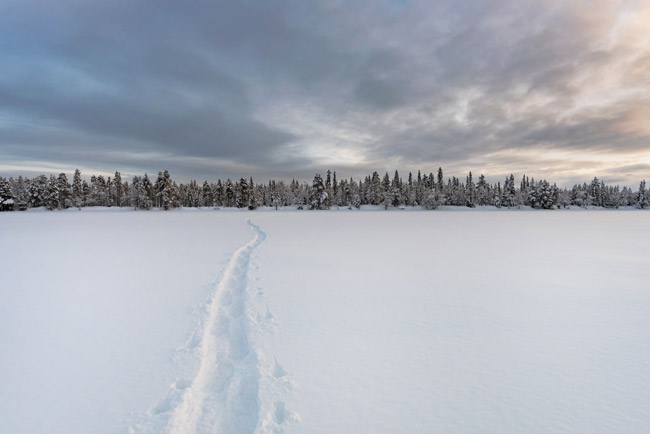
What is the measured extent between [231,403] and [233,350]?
1.49 m

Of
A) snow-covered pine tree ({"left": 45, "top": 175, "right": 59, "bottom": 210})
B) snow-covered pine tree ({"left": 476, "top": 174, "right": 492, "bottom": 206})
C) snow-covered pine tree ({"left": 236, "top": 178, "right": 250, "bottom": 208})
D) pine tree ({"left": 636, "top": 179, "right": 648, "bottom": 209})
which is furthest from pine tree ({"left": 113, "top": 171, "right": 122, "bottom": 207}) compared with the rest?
pine tree ({"left": 636, "top": 179, "right": 648, "bottom": 209})

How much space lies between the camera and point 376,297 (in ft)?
25.8

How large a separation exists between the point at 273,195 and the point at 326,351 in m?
110

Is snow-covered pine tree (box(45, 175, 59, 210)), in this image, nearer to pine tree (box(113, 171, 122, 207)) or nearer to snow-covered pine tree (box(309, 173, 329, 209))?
pine tree (box(113, 171, 122, 207))

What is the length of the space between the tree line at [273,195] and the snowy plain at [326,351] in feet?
254

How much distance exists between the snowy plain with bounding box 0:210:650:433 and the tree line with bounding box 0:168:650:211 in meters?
77.3

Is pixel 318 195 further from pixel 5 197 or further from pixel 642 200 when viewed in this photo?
pixel 642 200

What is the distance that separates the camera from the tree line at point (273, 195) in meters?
85.7

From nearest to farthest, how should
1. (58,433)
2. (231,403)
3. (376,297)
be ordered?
1. (58,433)
2. (231,403)
3. (376,297)

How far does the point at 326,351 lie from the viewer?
16.6 ft

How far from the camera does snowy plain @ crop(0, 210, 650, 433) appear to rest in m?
3.53

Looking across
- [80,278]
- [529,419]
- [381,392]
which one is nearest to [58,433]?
[381,392]

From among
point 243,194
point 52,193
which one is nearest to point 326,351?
point 243,194

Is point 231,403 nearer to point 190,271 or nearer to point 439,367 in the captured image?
point 439,367
